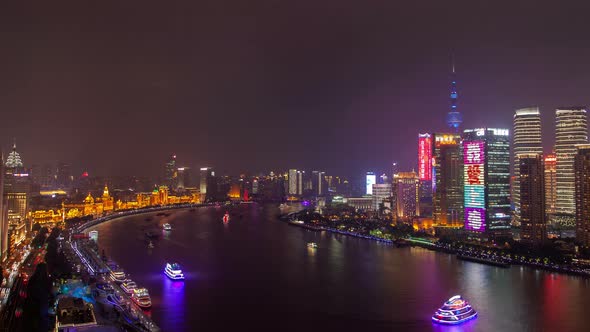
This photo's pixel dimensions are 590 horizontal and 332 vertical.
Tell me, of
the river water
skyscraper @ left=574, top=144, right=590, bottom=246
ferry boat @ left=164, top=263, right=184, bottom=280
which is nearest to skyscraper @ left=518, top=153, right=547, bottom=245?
skyscraper @ left=574, top=144, right=590, bottom=246

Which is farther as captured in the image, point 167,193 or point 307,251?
point 167,193

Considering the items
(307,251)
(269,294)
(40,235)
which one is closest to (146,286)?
(269,294)

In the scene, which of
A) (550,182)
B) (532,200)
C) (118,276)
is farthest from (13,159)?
(550,182)

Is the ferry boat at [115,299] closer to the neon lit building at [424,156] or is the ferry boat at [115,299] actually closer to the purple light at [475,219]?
the purple light at [475,219]

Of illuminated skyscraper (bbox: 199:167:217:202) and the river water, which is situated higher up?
illuminated skyscraper (bbox: 199:167:217:202)

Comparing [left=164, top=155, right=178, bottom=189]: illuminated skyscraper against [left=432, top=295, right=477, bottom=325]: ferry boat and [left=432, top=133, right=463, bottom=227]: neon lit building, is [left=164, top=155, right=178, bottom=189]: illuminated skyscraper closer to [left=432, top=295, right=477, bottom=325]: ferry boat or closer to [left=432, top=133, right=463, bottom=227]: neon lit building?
[left=432, top=133, right=463, bottom=227]: neon lit building

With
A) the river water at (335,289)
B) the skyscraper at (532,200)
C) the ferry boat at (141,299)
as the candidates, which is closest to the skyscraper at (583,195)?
the skyscraper at (532,200)

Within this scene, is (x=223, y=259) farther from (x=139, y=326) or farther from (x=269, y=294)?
(x=139, y=326)
